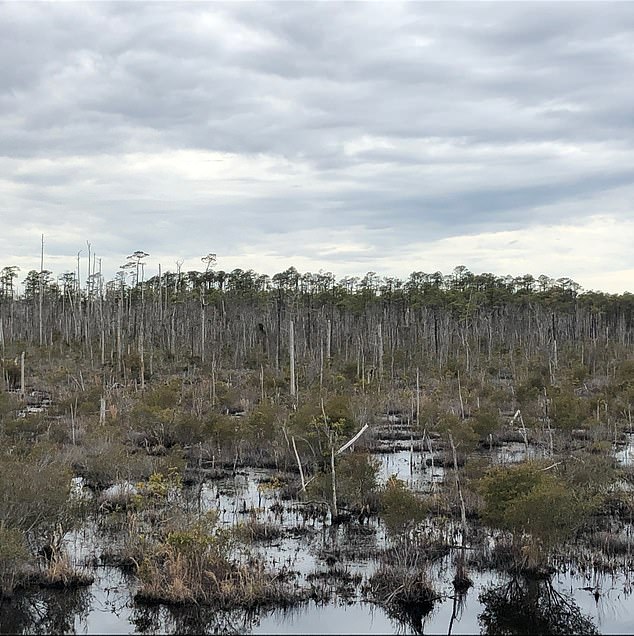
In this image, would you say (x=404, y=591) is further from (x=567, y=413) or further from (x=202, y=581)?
(x=567, y=413)

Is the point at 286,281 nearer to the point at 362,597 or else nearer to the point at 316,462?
the point at 316,462

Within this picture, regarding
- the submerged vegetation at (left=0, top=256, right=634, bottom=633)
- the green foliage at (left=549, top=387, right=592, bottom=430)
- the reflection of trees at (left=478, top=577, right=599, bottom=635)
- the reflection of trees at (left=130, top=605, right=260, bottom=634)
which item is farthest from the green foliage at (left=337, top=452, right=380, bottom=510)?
the green foliage at (left=549, top=387, right=592, bottom=430)

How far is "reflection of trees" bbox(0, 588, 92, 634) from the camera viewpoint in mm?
9648

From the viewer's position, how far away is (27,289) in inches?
2606

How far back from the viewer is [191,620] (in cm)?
986

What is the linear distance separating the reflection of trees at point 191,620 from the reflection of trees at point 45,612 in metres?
0.77

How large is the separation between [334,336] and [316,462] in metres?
37.3

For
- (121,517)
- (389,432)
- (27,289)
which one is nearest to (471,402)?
(389,432)

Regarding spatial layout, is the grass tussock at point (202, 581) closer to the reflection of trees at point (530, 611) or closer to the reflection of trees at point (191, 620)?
the reflection of trees at point (191, 620)

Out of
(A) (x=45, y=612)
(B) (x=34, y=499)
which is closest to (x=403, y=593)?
(A) (x=45, y=612)

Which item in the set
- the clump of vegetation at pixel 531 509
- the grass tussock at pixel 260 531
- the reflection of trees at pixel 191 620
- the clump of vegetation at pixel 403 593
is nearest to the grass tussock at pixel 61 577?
the reflection of trees at pixel 191 620

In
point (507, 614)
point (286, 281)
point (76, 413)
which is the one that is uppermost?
point (286, 281)

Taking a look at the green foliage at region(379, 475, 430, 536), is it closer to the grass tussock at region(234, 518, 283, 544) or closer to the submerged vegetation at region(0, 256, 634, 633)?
the submerged vegetation at region(0, 256, 634, 633)

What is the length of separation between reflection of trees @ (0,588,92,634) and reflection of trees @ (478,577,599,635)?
512 cm
